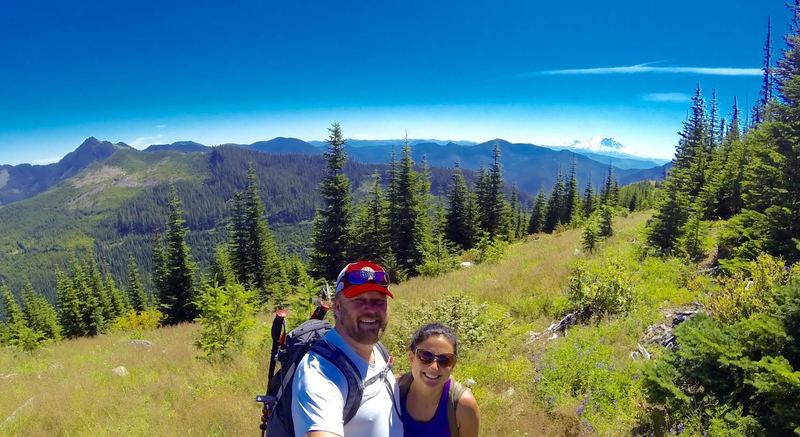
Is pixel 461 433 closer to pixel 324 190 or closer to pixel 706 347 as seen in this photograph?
pixel 706 347

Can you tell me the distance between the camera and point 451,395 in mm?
3270

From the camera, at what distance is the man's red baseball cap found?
2793 millimetres

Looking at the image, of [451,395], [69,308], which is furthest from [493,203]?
[69,308]

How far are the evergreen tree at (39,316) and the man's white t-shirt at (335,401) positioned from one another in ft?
147

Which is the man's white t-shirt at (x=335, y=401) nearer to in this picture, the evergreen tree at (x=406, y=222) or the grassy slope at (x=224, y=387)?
the grassy slope at (x=224, y=387)

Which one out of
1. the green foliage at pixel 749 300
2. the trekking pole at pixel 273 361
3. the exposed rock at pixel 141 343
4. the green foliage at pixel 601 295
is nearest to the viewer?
the trekking pole at pixel 273 361

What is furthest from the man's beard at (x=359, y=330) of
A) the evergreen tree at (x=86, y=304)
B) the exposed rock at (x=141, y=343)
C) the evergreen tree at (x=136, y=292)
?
the evergreen tree at (x=136, y=292)

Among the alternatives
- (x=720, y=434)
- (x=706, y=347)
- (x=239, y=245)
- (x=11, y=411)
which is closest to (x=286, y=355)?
(x=720, y=434)

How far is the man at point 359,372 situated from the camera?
90.4 inches

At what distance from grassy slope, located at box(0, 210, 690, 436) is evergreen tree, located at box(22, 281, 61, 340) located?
107ft

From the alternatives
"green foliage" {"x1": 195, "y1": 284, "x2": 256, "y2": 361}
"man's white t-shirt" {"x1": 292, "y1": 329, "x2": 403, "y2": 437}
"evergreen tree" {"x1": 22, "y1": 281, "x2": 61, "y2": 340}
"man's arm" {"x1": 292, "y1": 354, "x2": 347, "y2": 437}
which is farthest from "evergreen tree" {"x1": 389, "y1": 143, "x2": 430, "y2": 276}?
"evergreen tree" {"x1": 22, "y1": 281, "x2": 61, "y2": 340}

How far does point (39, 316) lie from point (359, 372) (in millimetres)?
49670

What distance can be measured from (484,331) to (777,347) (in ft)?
15.8

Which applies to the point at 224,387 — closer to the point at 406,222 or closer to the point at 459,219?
the point at 406,222
